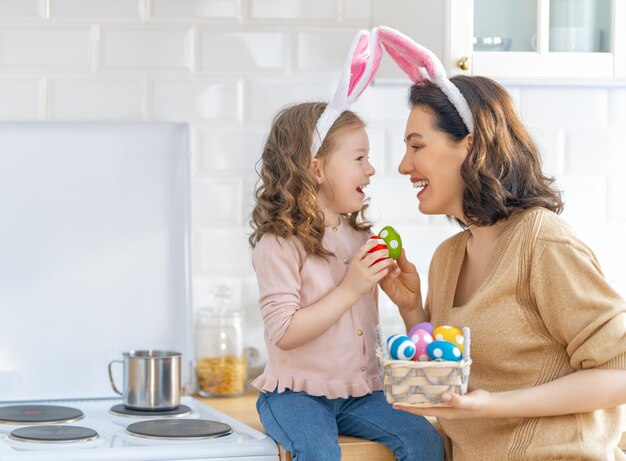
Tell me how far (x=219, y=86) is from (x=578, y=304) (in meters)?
1.05

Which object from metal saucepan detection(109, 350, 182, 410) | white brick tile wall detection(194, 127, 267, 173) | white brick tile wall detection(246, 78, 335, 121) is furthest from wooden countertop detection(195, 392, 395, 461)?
white brick tile wall detection(246, 78, 335, 121)

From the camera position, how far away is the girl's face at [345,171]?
6.34 ft

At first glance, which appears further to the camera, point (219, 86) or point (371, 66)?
point (219, 86)

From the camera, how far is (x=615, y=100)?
2.49 m

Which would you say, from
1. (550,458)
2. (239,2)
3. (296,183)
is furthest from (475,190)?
(239,2)

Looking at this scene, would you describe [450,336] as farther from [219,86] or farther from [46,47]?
[46,47]

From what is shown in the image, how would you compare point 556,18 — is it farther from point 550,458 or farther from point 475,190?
point 550,458

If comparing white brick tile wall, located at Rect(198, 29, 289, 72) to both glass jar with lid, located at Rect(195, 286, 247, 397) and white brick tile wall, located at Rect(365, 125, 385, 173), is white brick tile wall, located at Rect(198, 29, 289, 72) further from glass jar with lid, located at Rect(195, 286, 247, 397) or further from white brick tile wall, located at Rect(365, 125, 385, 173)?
glass jar with lid, located at Rect(195, 286, 247, 397)

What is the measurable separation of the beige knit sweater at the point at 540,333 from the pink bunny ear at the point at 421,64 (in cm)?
21

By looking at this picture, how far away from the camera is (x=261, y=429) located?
1925 mm

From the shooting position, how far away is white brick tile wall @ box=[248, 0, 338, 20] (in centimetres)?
235

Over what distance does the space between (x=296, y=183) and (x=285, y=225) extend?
0.26 ft

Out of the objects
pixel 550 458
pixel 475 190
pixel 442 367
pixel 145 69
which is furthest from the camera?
pixel 145 69

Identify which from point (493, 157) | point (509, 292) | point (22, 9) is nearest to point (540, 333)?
point (509, 292)
